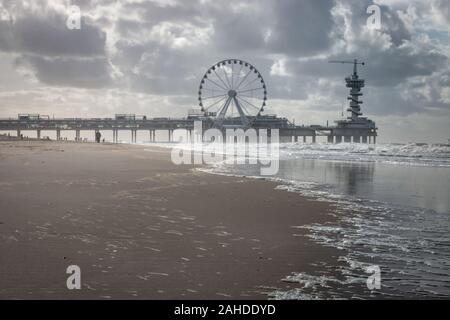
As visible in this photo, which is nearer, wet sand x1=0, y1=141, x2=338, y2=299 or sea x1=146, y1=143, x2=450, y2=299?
wet sand x1=0, y1=141, x2=338, y2=299

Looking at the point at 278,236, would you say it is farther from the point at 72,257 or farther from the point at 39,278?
the point at 39,278

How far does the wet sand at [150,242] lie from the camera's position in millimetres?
4125

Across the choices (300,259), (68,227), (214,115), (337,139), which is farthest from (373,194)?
(337,139)

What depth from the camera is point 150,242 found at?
580cm

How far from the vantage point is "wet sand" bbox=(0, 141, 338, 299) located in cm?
412
